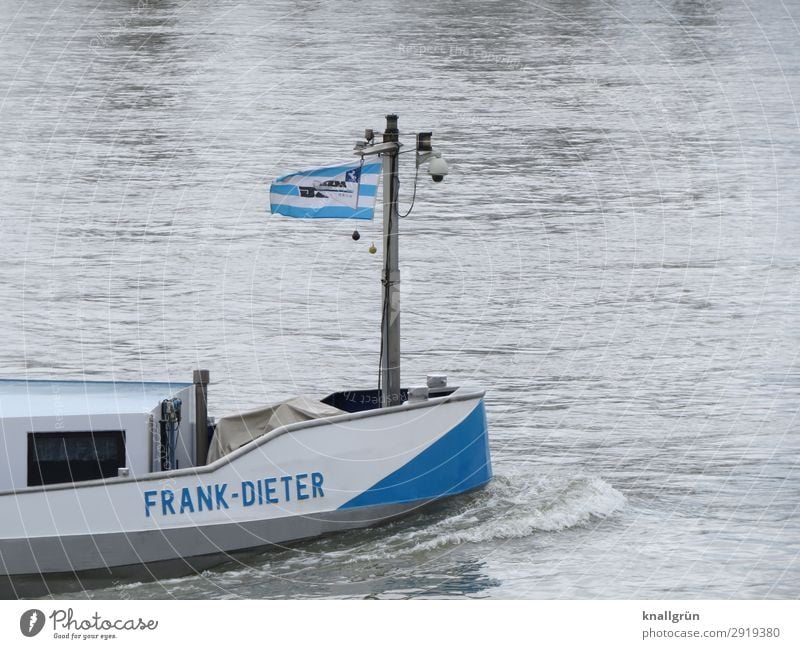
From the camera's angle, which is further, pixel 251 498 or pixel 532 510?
pixel 532 510

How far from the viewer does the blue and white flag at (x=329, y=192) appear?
2139cm

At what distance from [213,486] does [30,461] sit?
94.1 inches

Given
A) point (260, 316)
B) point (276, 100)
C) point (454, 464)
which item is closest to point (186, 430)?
point (454, 464)

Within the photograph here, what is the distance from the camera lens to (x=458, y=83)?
7500 centimetres

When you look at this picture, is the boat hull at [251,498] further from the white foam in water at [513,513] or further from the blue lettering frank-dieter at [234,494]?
the white foam in water at [513,513]

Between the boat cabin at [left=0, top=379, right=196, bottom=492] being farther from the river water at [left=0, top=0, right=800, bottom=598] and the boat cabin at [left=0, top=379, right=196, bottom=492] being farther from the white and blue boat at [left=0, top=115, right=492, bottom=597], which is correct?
the river water at [left=0, top=0, right=800, bottom=598]

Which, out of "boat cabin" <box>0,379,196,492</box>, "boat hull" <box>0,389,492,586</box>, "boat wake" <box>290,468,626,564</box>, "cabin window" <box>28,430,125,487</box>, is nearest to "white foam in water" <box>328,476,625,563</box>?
"boat wake" <box>290,468,626,564</box>

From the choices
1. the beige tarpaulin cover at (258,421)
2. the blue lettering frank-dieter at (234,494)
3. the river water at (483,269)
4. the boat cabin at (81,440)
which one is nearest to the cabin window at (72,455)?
the boat cabin at (81,440)

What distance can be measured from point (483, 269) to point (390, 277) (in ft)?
71.6

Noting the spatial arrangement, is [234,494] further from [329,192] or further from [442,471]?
[329,192]

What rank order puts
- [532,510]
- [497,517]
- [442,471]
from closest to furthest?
[442,471], [497,517], [532,510]

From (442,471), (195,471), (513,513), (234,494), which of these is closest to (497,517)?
(513,513)

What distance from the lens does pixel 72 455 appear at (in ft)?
67.0

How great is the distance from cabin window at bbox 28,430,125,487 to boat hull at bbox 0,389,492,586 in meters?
0.69
